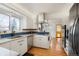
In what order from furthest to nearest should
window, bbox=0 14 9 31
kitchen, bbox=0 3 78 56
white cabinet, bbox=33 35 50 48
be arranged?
white cabinet, bbox=33 35 50 48, kitchen, bbox=0 3 78 56, window, bbox=0 14 9 31

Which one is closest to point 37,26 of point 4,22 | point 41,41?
point 41,41

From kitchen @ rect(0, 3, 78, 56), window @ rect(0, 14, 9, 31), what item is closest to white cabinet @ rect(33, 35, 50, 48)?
kitchen @ rect(0, 3, 78, 56)

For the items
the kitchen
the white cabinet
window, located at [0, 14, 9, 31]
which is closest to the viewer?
window, located at [0, 14, 9, 31]

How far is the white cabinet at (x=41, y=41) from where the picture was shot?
3416mm

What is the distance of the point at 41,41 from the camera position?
3484 mm

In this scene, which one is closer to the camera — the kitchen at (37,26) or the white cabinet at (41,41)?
the kitchen at (37,26)

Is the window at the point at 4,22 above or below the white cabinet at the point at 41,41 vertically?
above

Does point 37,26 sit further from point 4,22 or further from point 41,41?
point 4,22

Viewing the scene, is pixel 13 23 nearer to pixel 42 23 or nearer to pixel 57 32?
pixel 42 23

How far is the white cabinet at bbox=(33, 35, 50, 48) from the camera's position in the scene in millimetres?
3416

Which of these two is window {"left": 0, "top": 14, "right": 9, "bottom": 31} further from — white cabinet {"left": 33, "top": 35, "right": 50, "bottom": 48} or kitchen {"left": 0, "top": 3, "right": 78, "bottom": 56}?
white cabinet {"left": 33, "top": 35, "right": 50, "bottom": 48}

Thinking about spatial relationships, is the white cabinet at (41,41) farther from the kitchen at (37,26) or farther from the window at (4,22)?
the window at (4,22)

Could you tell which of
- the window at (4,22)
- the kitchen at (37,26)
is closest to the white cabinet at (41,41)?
the kitchen at (37,26)

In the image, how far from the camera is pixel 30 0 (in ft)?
1.78
